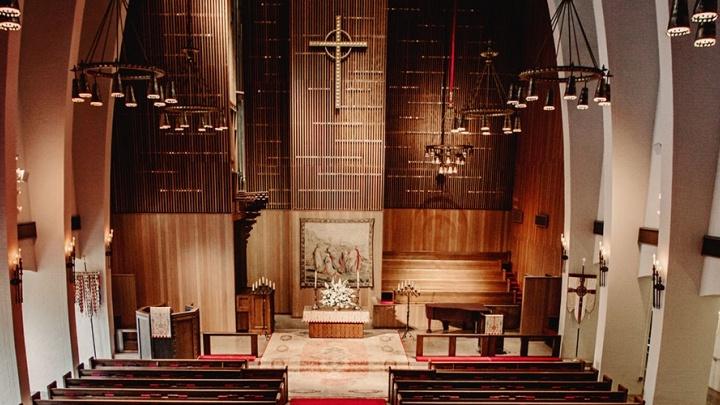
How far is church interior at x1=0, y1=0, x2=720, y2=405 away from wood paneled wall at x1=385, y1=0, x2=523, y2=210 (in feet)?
0.26

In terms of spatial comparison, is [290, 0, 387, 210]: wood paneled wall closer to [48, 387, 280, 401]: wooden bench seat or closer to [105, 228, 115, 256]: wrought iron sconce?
[105, 228, 115, 256]: wrought iron sconce

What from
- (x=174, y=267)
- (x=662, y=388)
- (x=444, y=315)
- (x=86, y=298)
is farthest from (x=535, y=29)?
(x=86, y=298)

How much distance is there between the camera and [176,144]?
470 inches

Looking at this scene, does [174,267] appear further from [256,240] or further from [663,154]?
[663,154]

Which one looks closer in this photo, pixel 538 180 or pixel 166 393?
pixel 166 393

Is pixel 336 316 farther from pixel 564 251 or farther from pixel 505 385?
pixel 564 251

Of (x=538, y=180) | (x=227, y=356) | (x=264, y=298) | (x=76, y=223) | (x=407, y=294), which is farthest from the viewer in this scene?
(x=538, y=180)

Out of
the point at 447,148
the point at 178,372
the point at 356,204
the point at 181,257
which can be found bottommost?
the point at 178,372

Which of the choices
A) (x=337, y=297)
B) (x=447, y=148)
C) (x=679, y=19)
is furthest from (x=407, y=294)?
(x=679, y=19)

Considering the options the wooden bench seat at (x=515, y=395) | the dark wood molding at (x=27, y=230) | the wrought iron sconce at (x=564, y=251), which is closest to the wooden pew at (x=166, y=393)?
the wooden bench seat at (x=515, y=395)

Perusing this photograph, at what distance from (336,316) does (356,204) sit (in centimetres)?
344

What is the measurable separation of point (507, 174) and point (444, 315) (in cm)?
598

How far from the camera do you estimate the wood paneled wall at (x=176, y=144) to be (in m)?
11.5

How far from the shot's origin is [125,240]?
11992 millimetres
